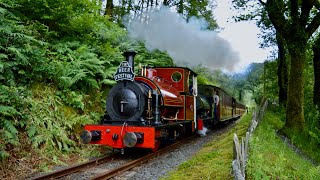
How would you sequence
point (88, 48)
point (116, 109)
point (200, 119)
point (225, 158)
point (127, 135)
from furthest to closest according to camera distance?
point (200, 119), point (88, 48), point (116, 109), point (127, 135), point (225, 158)

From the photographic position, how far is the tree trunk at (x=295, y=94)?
40.9ft

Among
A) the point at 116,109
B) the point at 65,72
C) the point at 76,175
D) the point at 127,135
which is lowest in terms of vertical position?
the point at 76,175

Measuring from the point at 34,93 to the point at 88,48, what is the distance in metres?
3.39

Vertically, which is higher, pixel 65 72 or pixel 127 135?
pixel 65 72

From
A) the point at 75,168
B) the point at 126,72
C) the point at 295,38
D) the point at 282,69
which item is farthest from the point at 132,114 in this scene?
the point at 282,69

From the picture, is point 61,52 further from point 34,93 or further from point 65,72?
point 34,93

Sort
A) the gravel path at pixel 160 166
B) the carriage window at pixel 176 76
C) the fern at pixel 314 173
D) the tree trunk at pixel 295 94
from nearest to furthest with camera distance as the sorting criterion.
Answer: the fern at pixel 314 173
the gravel path at pixel 160 166
the carriage window at pixel 176 76
the tree trunk at pixel 295 94

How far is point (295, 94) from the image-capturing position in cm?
1279

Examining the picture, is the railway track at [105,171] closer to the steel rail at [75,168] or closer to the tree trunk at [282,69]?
the steel rail at [75,168]

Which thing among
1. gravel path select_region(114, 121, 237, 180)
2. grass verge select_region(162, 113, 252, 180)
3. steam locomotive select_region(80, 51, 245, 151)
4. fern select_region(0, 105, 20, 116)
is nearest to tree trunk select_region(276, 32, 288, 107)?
steam locomotive select_region(80, 51, 245, 151)

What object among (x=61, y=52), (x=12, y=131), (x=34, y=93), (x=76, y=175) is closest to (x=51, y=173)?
(x=76, y=175)

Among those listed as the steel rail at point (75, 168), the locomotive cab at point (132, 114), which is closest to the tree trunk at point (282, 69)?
the locomotive cab at point (132, 114)

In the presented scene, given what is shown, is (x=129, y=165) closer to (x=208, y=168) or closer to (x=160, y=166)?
(x=160, y=166)

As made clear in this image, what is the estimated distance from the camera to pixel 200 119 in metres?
13.8
